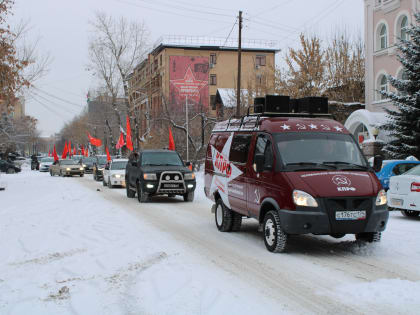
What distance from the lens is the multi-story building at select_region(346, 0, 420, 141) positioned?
28.0m

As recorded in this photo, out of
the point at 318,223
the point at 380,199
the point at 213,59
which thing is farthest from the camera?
the point at 213,59

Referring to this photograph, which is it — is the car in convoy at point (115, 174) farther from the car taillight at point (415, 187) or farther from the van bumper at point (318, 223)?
the van bumper at point (318, 223)

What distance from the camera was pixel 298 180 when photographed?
26.6 feet

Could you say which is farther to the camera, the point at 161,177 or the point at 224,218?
the point at 161,177

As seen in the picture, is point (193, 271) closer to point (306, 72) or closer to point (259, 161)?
point (259, 161)

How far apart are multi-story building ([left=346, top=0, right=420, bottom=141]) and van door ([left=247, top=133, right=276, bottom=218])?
1894 centimetres

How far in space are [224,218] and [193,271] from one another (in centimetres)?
386

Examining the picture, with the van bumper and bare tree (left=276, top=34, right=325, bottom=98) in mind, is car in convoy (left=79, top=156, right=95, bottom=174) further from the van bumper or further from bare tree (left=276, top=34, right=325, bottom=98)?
the van bumper

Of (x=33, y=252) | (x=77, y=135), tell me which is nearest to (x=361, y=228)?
(x=33, y=252)

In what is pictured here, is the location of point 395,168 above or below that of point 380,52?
below

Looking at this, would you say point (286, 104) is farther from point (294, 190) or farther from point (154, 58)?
point (154, 58)

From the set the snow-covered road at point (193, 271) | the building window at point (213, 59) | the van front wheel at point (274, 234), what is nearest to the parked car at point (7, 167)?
the building window at point (213, 59)

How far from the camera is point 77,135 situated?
10781 centimetres

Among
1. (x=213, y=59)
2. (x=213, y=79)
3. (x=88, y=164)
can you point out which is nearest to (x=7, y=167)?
(x=88, y=164)
